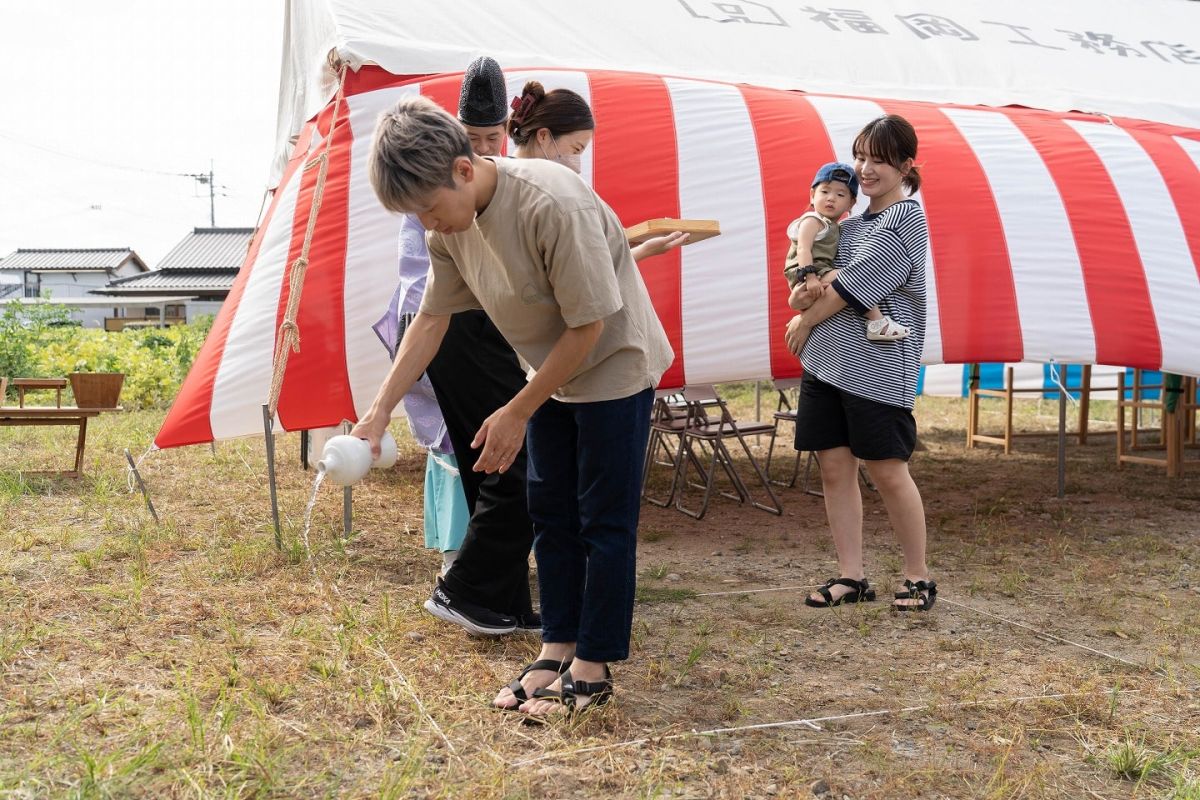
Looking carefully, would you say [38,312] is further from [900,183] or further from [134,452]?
[900,183]

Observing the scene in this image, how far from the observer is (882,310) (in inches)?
107

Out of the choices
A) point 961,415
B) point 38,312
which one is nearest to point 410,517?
point 961,415

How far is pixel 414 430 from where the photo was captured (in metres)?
2.87

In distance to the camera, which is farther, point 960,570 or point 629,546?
point 960,570

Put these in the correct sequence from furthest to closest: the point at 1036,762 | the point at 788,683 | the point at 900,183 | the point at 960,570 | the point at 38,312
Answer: the point at 38,312 → the point at 960,570 → the point at 900,183 → the point at 788,683 → the point at 1036,762

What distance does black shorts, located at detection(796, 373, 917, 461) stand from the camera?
8.62 ft

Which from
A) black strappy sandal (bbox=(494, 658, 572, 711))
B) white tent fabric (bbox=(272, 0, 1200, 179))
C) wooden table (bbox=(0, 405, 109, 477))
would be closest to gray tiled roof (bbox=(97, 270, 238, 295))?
wooden table (bbox=(0, 405, 109, 477))

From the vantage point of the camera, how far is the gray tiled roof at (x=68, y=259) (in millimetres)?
30141

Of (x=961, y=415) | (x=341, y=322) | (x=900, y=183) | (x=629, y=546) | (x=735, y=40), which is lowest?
(x=961, y=415)

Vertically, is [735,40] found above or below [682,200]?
above

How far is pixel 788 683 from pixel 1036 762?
0.56 metres

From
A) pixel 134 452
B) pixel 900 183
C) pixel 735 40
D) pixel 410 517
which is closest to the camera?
pixel 900 183

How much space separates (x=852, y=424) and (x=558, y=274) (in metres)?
1.32

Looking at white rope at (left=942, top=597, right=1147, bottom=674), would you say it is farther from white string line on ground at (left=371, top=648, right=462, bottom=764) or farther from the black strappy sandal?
white string line on ground at (left=371, top=648, right=462, bottom=764)
